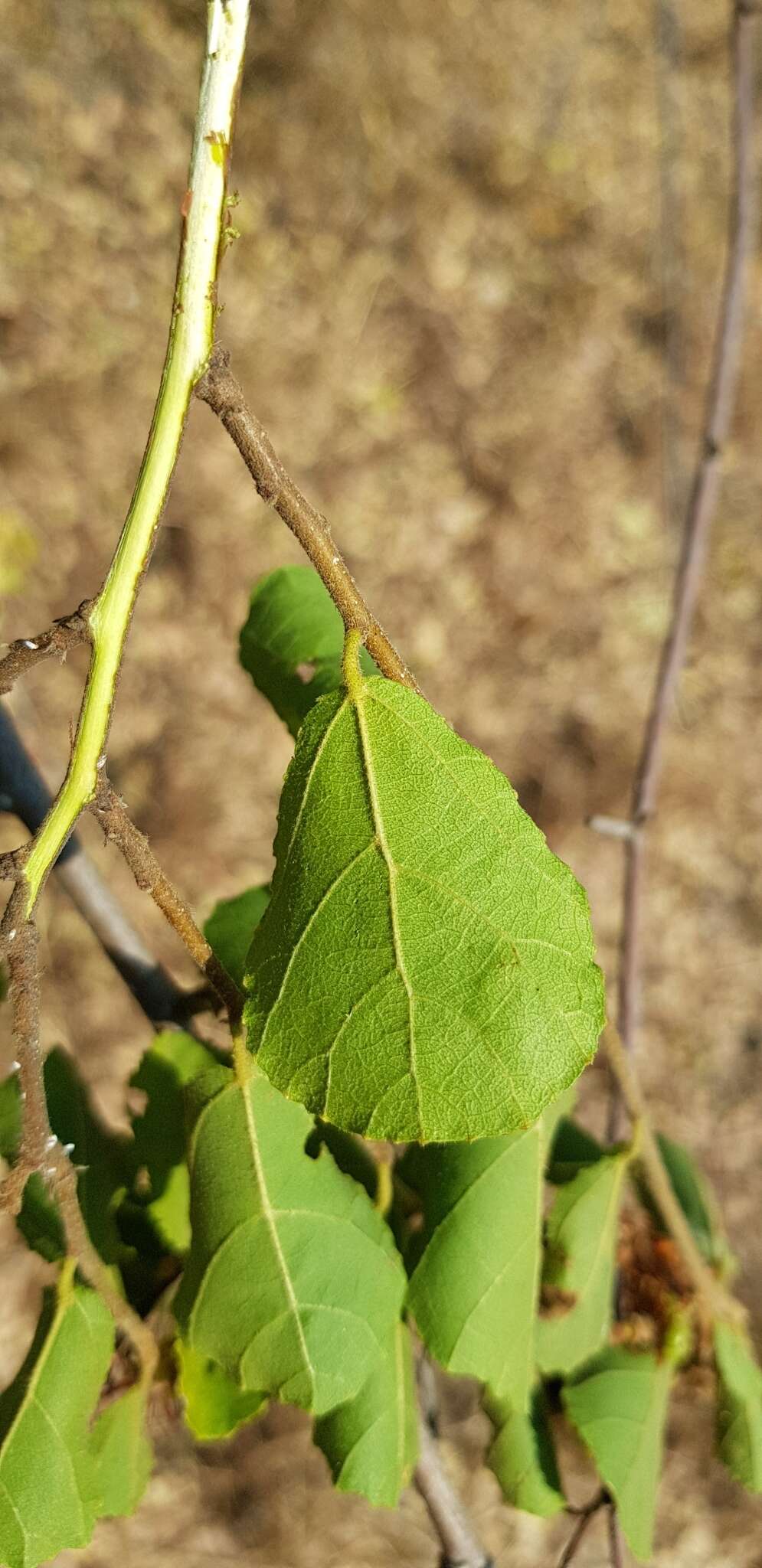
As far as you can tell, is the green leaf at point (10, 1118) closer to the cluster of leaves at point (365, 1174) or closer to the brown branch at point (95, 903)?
the cluster of leaves at point (365, 1174)

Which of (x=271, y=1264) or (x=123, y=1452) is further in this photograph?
(x=123, y=1452)

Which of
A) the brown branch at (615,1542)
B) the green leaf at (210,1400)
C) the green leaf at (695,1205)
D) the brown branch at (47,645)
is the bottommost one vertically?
the brown branch at (615,1542)

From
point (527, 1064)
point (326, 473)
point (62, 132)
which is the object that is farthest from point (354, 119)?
point (527, 1064)

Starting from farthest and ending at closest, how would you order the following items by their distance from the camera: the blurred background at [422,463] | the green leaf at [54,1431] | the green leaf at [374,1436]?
the blurred background at [422,463]
the green leaf at [374,1436]
the green leaf at [54,1431]

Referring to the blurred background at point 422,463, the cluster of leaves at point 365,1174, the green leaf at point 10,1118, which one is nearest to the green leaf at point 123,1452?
the cluster of leaves at point 365,1174

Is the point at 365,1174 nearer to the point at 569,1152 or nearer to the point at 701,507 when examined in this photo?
the point at 569,1152

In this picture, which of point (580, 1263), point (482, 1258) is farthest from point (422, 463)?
point (482, 1258)

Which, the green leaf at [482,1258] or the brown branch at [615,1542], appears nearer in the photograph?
Answer: the green leaf at [482,1258]
